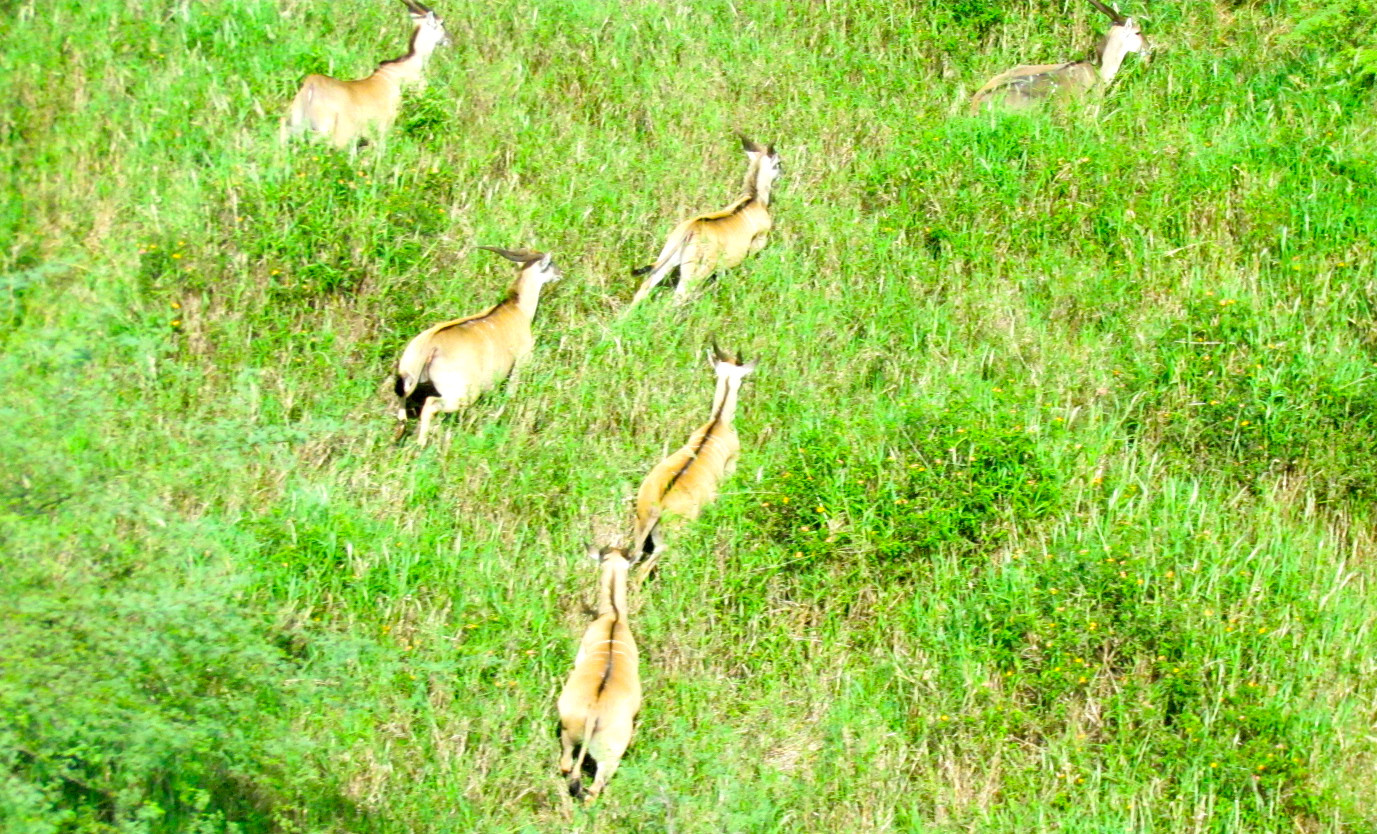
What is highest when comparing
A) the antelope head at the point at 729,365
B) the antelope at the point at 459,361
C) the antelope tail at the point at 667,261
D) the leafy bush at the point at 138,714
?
the antelope tail at the point at 667,261

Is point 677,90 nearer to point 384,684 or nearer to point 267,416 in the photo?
point 267,416

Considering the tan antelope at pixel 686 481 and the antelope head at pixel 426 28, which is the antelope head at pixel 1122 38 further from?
the tan antelope at pixel 686 481

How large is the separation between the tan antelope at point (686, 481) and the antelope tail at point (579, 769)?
116 cm

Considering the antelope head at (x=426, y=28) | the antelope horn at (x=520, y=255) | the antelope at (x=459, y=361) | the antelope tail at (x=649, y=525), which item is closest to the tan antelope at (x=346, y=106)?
the antelope head at (x=426, y=28)

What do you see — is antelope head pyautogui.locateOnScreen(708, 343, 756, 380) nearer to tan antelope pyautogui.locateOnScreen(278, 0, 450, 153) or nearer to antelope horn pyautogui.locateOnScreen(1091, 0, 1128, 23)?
tan antelope pyautogui.locateOnScreen(278, 0, 450, 153)

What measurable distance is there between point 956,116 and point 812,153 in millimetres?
1022

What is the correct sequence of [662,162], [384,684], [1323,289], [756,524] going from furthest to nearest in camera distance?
[662,162] → [1323,289] → [756,524] → [384,684]

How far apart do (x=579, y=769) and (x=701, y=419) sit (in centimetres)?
260

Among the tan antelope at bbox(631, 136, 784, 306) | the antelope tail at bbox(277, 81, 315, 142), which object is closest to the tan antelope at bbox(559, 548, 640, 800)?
the tan antelope at bbox(631, 136, 784, 306)

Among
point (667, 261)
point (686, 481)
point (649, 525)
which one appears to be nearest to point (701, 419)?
A: point (686, 481)

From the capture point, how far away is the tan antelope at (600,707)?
6.30 meters

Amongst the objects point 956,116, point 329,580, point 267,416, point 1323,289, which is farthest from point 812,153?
point 329,580

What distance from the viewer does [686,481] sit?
24.6 ft

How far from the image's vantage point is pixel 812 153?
1062 cm
